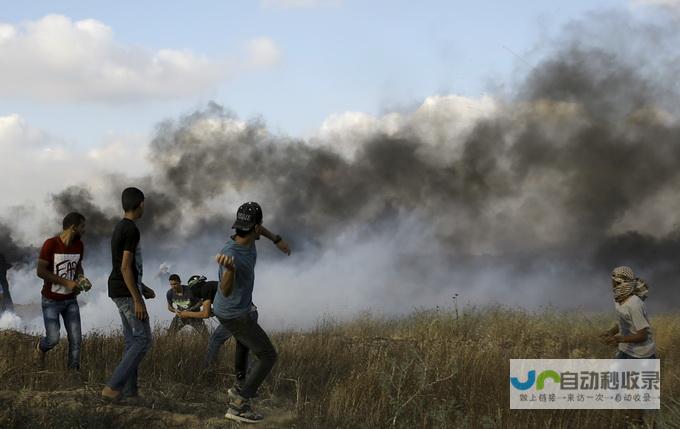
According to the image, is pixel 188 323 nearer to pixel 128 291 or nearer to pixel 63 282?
pixel 63 282

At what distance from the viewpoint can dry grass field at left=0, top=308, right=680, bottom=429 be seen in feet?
19.8

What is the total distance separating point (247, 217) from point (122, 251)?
126 centimetres

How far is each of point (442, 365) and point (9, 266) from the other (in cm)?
4394

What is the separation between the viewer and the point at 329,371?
7945 millimetres

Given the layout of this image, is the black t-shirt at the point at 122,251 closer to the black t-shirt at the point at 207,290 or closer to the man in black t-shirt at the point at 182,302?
the black t-shirt at the point at 207,290

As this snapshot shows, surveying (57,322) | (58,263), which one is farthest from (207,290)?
(58,263)

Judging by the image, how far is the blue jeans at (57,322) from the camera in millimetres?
7016

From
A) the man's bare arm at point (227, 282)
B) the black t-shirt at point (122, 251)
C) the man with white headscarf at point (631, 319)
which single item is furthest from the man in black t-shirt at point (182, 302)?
the man with white headscarf at point (631, 319)

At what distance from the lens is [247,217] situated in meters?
5.86

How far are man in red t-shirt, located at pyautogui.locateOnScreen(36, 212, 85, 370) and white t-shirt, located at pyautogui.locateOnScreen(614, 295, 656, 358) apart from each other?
5467 millimetres

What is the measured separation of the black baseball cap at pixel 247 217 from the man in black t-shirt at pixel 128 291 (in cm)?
103

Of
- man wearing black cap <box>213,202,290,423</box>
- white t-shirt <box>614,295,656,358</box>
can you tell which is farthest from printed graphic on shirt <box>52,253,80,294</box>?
white t-shirt <box>614,295,656,358</box>

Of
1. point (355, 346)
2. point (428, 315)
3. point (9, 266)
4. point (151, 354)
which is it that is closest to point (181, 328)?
point (151, 354)

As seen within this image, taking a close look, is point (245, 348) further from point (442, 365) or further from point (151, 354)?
point (442, 365)
